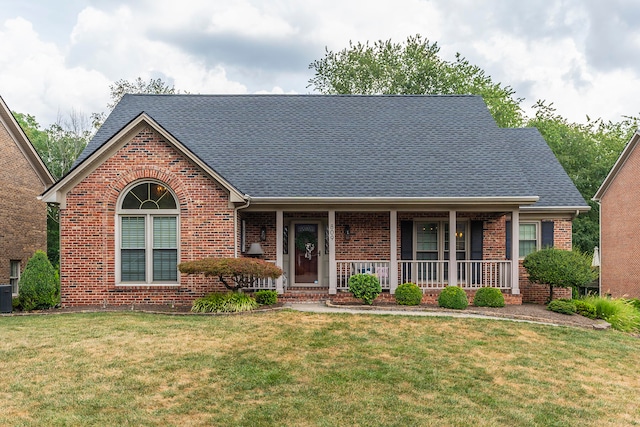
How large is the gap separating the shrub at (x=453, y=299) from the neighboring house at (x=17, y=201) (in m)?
14.1

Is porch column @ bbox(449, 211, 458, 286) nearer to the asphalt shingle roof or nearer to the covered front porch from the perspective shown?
the covered front porch

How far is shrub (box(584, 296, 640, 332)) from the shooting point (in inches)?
482

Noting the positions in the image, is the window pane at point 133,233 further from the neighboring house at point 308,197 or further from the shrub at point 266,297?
the shrub at point 266,297

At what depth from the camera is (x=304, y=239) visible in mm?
14820

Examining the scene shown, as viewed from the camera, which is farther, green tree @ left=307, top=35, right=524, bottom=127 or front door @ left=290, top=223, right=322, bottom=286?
green tree @ left=307, top=35, right=524, bottom=127

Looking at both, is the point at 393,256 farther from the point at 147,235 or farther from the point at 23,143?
the point at 23,143

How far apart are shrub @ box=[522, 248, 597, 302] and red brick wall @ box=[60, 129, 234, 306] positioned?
325 inches

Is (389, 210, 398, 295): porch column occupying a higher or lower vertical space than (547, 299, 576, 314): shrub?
higher

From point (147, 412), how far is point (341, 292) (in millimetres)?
8527

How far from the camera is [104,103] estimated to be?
33031 millimetres

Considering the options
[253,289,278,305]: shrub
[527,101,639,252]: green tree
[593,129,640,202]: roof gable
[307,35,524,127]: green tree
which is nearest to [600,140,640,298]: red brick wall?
[593,129,640,202]: roof gable

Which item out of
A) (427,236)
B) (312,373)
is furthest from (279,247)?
(312,373)

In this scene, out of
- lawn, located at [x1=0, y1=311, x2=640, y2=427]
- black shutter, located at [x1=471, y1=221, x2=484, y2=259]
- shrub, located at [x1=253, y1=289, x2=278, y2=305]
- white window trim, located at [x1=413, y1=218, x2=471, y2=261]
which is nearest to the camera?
lawn, located at [x1=0, y1=311, x2=640, y2=427]

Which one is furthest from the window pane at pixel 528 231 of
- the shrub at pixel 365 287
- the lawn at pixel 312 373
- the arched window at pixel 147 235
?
the arched window at pixel 147 235
